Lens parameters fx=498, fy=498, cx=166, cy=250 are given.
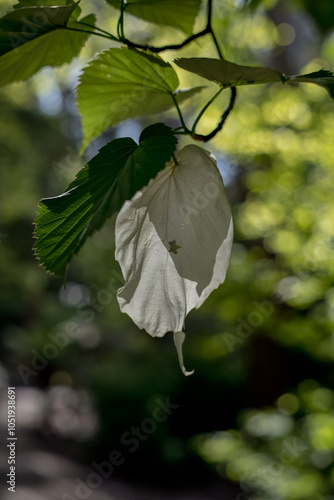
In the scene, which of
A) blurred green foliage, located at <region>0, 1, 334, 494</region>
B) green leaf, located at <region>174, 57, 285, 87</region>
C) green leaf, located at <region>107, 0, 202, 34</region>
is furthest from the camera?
blurred green foliage, located at <region>0, 1, 334, 494</region>

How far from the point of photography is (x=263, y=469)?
2.05 m

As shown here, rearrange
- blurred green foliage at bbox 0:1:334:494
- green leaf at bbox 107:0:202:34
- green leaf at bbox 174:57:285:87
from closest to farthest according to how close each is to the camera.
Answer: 1. green leaf at bbox 174:57:285:87
2. green leaf at bbox 107:0:202:34
3. blurred green foliage at bbox 0:1:334:494

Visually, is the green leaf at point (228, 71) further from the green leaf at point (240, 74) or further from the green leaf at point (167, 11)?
the green leaf at point (167, 11)

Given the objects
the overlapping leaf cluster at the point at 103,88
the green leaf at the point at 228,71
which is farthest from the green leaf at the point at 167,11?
the green leaf at the point at 228,71

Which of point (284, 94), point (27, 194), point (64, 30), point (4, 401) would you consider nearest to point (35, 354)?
point (4, 401)

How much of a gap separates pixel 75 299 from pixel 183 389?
2055 mm

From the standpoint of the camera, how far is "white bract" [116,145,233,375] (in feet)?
0.76

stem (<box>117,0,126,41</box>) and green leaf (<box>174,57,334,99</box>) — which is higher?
stem (<box>117,0,126,41</box>)

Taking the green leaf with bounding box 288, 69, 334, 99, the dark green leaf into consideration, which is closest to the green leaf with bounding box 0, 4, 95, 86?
the dark green leaf

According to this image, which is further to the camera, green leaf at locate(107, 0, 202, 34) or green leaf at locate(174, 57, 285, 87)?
green leaf at locate(107, 0, 202, 34)

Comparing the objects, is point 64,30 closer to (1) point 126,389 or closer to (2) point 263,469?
(2) point 263,469

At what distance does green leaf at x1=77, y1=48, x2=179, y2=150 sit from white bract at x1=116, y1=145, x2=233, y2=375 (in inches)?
2.0

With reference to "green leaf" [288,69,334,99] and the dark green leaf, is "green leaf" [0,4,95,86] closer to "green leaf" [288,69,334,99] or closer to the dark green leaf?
the dark green leaf

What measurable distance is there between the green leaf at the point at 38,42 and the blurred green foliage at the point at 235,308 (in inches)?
4.9
